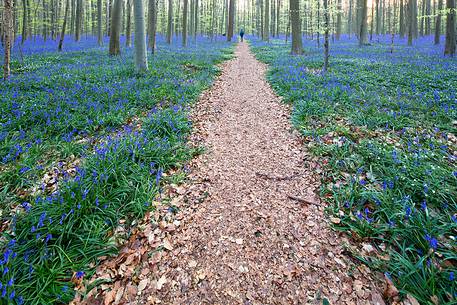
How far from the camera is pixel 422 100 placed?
729 cm

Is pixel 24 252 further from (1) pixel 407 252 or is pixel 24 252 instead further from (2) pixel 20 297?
(1) pixel 407 252

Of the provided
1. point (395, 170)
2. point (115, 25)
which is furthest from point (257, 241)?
point (115, 25)

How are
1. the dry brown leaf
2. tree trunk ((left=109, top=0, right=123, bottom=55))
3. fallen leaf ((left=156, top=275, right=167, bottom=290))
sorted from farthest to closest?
1. tree trunk ((left=109, top=0, right=123, bottom=55))
2. fallen leaf ((left=156, top=275, right=167, bottom=290))
3. the dry brown leaf

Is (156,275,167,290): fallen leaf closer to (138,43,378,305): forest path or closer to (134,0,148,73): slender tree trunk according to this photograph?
(138,43,378,305): forest path

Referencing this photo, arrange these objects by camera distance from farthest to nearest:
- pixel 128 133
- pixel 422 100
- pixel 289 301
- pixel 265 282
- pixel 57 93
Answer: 1. pixel 57 93
2. pixel 422 100
3. pixel 128 133
4. pixel 265 282
5. pixel 289 301

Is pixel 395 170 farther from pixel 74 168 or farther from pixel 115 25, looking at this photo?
pixel 115 25

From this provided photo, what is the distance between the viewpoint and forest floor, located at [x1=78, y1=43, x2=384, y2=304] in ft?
8.96

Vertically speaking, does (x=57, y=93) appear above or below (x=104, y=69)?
below

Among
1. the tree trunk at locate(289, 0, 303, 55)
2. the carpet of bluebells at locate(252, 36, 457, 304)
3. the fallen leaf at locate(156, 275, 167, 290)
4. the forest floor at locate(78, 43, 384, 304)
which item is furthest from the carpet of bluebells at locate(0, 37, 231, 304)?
the tree trunk at locate(289, 0, 303, 55)

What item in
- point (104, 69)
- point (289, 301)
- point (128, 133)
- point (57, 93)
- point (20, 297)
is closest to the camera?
point (20, 297)

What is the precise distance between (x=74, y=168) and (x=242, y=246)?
3.65m

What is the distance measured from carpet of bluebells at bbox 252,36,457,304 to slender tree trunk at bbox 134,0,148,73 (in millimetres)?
6886

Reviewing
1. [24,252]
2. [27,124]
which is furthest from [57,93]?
[24,252]

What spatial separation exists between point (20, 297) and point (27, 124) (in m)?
5.37
